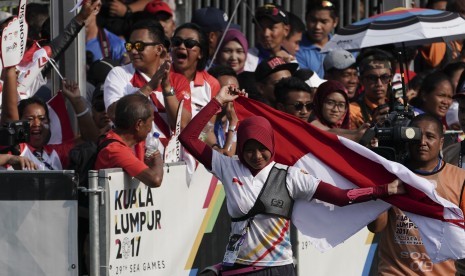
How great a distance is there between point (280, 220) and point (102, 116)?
296 centimetres

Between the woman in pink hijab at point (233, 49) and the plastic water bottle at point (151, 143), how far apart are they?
278cm

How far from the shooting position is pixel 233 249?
8258mm

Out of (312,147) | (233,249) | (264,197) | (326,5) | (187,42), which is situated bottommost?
(233,249)

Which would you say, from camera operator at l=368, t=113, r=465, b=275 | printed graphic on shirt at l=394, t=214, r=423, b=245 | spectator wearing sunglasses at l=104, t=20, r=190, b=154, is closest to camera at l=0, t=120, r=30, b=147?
spectator wearing sunglasses at l=104, t=20, r=190, b=154

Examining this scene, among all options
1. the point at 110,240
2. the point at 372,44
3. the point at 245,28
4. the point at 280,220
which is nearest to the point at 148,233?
the point at 110,240

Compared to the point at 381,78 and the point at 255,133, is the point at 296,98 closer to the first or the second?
the point at 381,78

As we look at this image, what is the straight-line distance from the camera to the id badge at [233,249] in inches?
324

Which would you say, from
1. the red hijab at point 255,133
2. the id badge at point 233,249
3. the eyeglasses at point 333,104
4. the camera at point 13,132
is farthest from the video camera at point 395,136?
the camera at point 13,132

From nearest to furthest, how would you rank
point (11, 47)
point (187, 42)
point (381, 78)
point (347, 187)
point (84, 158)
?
point (347, 187)
point (11, 47)
point (84, 158)
point (187, 42)
point (381, 78)

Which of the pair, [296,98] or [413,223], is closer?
[413,223]

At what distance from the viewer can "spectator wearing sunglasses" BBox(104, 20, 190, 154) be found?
32.4 feet

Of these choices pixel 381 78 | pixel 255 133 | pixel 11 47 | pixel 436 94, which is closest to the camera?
pixel 255 133

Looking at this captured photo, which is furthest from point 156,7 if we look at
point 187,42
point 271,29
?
point 187,42

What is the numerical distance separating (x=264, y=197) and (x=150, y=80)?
2029 millimetres
